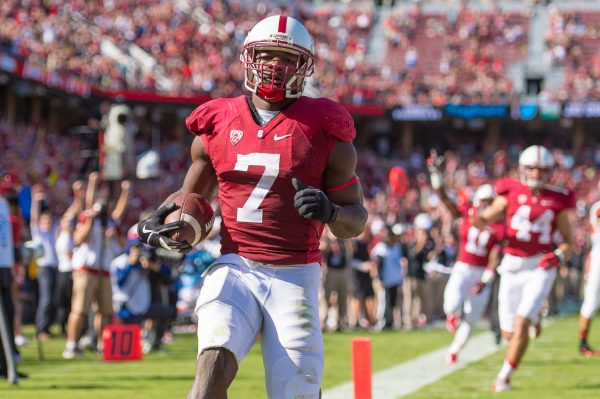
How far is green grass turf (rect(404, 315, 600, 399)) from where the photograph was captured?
8172 mm

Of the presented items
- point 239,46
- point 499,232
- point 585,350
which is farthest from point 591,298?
point 239,46

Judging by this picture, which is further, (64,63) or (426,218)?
(64,63)

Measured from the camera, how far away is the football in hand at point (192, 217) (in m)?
4.23

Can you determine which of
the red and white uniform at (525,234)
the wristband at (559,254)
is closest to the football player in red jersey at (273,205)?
the red and white uniform at (525,234)

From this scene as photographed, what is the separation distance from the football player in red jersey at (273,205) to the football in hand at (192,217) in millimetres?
33

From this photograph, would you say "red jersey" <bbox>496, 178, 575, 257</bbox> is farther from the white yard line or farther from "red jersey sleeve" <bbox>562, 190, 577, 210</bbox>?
the white yard line

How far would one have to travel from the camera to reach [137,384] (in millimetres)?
8789

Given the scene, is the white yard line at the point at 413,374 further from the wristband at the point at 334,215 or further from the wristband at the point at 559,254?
the wristband at the point at 334,215

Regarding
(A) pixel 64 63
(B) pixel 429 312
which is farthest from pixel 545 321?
(A) pixel 64 63

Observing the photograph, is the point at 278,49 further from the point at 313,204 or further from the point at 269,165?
the point at 313,204

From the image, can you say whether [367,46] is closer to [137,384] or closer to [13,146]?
[13,146]

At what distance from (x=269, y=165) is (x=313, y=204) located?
15.2 inches

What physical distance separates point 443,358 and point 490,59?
2881 centimetres

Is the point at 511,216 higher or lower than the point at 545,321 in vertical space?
higher
